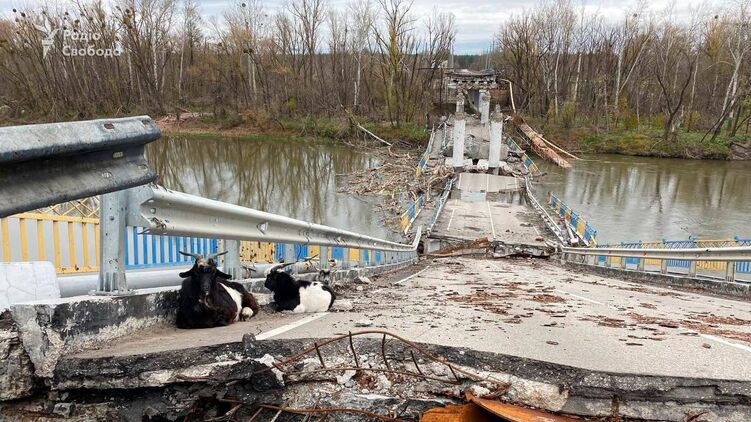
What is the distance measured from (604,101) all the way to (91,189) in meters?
71.4

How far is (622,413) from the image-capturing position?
2611mm

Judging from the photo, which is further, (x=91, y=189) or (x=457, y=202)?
(x=457, y=202)

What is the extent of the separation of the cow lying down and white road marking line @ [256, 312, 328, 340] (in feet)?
0.61

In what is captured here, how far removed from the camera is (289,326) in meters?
3.81

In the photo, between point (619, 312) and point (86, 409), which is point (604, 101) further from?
point (86, 409)

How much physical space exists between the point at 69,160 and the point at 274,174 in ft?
128

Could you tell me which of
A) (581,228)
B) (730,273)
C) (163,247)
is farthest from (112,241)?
(581,228)

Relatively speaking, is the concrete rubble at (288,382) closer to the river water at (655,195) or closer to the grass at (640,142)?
the river water at (655,195)

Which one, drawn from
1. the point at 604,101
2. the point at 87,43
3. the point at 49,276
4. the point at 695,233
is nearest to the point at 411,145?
the point at 604,101

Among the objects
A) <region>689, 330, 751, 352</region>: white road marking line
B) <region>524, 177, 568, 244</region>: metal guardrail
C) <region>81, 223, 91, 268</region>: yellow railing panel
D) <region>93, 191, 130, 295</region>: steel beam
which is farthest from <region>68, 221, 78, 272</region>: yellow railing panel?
<region>524, 177, 568, 244</region>: metal guardrail

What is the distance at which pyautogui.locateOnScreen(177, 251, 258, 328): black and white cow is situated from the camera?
12.2ft

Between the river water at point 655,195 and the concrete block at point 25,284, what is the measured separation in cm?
2556

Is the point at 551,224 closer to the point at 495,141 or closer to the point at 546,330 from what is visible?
the point at 495,141

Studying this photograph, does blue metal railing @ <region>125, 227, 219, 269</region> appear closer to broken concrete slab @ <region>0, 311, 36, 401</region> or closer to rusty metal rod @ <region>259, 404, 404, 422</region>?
broken concrete slab @ <region>0, 311, 36, 401</region>
